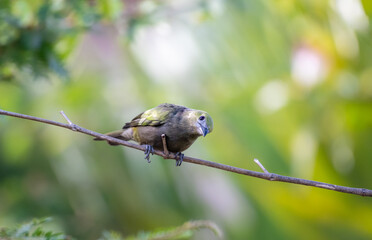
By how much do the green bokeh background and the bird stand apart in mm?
Answer: 2240

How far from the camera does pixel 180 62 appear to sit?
6.31 metres

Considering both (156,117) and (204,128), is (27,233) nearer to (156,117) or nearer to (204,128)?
(204,128)

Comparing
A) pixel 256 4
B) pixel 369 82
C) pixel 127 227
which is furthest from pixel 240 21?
pixel 127 227

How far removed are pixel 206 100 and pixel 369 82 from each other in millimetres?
1921

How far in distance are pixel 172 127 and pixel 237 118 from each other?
2.75 metres

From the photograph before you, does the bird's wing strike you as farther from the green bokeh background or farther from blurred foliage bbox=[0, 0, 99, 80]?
the green bokeh background

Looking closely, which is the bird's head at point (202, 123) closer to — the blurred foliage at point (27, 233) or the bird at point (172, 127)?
the bird at point (172, 127)

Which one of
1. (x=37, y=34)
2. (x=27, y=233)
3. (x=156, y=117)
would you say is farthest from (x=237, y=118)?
(x=27, y=233)

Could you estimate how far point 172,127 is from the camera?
140 inches

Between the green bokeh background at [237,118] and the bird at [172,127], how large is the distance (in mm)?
2240

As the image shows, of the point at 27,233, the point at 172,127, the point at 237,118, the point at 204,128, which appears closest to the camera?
the point at 27,233

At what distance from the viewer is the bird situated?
338 cm

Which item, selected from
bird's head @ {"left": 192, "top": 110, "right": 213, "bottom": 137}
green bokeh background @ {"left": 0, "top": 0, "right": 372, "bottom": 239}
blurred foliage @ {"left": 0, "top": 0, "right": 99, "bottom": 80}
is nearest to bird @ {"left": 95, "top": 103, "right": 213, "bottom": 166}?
bird's head @ {"left": 192, "top": 110, "right": 213, "bottom": 137}

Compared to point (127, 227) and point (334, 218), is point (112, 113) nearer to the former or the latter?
point (127, 227)
